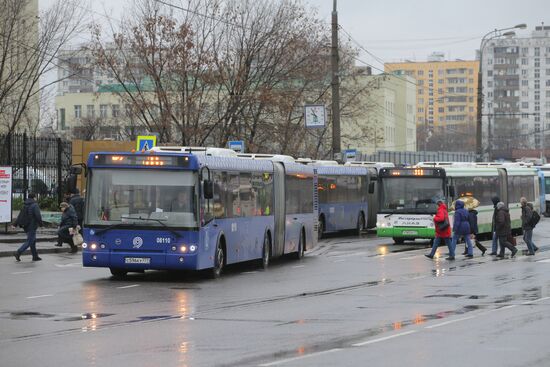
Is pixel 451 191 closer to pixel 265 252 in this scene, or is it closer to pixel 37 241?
pixel 265 252

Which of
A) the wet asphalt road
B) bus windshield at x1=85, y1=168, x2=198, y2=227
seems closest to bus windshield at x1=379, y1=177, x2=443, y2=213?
the wet asphalt road

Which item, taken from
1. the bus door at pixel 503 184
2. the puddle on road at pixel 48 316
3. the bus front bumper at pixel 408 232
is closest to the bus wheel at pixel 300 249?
the bus front bumper at pixel 408 232

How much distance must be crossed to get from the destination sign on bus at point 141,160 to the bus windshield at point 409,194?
16650mm

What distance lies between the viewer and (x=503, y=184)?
46188 mm

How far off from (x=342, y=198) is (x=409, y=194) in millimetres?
6675

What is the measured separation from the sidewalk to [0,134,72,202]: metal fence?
4.88 feet

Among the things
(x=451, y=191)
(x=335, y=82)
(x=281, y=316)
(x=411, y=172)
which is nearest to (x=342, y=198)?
(x=335, y=82)


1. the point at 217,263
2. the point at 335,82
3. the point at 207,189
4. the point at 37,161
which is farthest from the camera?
the point at 335,82

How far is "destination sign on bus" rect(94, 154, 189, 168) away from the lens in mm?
22453

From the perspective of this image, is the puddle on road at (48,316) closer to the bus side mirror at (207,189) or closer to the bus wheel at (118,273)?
the bus side mirror at (207,189)

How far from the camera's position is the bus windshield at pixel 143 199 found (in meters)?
A: 22.2

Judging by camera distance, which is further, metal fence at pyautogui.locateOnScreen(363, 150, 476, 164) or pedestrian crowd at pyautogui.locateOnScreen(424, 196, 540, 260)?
metal fence at pyautogui.locateOnScreen(363, 150, 476, 164)

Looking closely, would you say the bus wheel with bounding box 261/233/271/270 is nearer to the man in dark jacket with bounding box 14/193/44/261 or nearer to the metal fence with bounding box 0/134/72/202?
the man in dark jacket with bounding box 14/193/44/261

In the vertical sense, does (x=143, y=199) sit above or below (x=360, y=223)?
above
